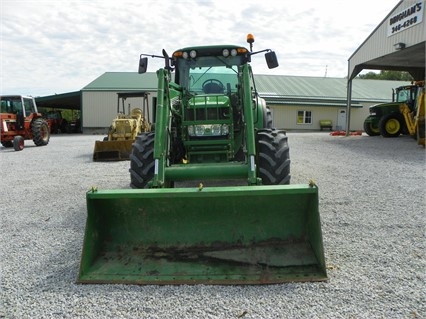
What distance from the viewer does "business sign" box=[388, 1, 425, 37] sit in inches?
508

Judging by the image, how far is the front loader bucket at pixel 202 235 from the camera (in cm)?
314

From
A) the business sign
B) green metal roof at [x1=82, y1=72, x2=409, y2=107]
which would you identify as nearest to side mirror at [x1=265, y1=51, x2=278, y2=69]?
the business sign

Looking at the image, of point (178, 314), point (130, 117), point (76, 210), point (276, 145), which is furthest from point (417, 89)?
point (178, 314)

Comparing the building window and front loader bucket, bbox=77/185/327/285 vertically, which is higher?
the building window

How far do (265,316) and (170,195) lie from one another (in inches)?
50.6

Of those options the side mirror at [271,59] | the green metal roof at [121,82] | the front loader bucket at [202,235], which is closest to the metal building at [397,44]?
the side mirror at [271,59]

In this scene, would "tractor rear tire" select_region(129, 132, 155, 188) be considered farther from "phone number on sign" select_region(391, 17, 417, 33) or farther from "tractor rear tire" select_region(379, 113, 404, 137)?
"tractor rear tire" select_region(379, 113, 404, 137)

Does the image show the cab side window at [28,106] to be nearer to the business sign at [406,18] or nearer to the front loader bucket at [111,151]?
the front loader bucket at [111,151]

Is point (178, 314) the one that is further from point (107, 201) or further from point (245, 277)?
point (107, 201)

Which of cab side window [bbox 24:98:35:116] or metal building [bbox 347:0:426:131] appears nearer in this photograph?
metal building [bbox 347:0:426:131]

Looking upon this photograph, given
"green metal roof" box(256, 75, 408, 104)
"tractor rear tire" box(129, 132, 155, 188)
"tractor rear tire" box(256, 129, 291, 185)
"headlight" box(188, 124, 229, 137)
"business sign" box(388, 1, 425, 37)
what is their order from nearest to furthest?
"tractor rear tire" box(256, 129, 291, 185) → "tractor rear tire" box(129, 132, 155, 188) → "headlight" box(188, 124, 229, 137) → "business sign" box(388, 1, 425, 37) → "green metal roof" box(256, 75, 408, 104)

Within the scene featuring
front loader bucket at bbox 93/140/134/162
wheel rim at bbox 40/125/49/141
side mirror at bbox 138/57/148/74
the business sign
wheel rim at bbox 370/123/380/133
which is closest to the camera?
side mirror at bbox 138/57/148/74

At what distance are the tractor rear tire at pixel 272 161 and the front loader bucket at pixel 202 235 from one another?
119 cm

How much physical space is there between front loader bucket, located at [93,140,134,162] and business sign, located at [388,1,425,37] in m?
10.9
